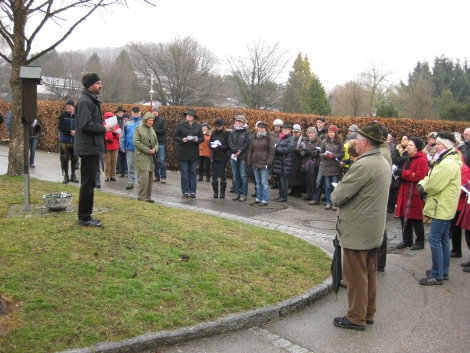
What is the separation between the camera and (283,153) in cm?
1227

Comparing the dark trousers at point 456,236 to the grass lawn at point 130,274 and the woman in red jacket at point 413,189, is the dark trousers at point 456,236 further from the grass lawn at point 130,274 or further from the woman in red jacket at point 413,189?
the grass lawn at point 130,274

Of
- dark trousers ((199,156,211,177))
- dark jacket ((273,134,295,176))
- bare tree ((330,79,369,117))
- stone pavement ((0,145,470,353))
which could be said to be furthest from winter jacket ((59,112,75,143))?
bare tree ((330,79,369,117))

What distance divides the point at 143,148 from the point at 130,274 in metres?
5.38

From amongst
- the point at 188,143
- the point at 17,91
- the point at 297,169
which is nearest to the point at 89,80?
the point at 188,143

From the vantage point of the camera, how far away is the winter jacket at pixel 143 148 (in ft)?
35.0

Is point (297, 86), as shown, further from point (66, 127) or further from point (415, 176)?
point (415, 176)

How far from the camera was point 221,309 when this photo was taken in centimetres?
513

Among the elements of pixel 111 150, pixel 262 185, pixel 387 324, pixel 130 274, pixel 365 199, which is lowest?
pixel 387 324

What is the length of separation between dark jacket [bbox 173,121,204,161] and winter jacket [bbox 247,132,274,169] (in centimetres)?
140

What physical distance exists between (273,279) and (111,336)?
2464 millimetres

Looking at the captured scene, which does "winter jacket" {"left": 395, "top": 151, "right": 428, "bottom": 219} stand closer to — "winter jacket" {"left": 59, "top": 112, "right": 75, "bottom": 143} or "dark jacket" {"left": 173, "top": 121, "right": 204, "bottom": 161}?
"dark jacket" {"left": 173, "top": 121, "right": 204, "bottom": 161}

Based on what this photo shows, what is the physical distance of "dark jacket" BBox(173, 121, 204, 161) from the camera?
1195 cm

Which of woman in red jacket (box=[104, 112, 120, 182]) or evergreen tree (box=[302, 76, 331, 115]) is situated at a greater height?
evergreen tree (box=[302, 76, 331, 115])

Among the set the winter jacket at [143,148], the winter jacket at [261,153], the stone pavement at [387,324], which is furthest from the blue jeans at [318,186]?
the winter jacket at [143,148]
